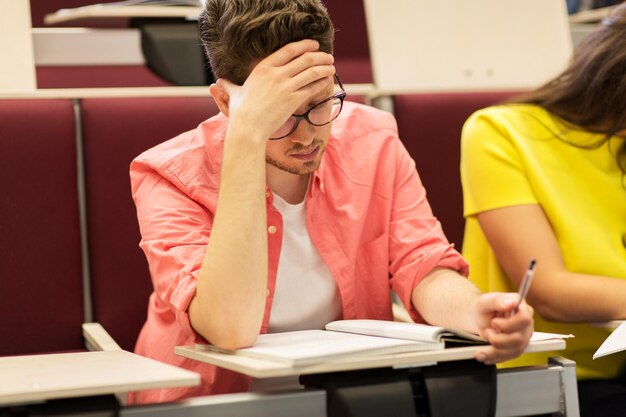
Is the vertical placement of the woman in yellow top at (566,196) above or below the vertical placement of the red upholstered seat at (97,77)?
below

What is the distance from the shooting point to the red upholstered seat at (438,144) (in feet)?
6.83

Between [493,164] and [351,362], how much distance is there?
0.81 meters

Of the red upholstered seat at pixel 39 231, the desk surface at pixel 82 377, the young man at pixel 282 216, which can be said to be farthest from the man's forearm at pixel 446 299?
the red upholstered seat at pixel 39 231

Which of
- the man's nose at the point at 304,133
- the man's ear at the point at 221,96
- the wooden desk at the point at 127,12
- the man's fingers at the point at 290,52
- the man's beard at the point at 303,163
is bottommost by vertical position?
the man's beard at the point at 303,163

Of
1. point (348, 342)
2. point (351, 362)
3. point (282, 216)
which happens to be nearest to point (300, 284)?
point (282, 216)

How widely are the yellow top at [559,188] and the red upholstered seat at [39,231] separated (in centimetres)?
80

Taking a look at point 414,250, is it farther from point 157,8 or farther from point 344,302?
point 157,8

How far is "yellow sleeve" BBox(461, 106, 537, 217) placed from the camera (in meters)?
1.72

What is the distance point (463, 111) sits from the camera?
83.7 inches

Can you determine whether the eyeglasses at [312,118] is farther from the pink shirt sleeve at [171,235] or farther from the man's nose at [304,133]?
Result: the pink shirt sleeve at [171,235]

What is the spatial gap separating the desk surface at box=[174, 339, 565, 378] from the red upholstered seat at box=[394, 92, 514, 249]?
3.05 ft

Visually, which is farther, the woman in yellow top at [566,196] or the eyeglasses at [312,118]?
the woman in yellow top at [566,196]

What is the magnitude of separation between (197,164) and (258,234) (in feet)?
0.84

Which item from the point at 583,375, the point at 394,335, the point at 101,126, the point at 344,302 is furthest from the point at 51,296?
the point at 583,375
